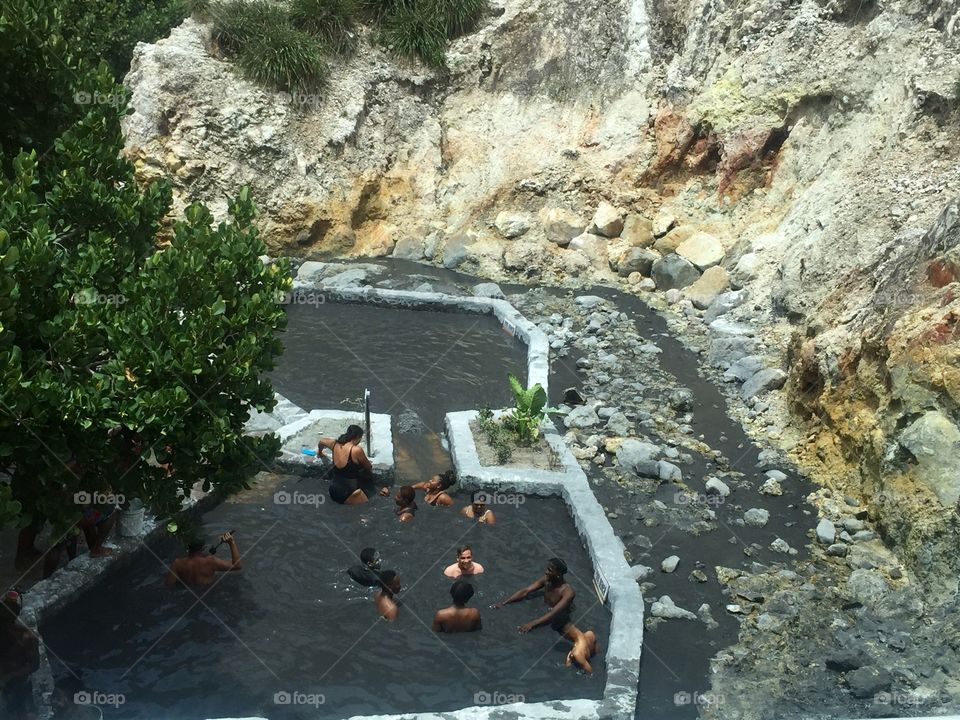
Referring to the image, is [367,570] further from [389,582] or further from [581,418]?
[581,418]

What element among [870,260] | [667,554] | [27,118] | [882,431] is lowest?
[667,554]

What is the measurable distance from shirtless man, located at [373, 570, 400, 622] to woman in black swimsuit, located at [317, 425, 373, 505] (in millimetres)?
1915

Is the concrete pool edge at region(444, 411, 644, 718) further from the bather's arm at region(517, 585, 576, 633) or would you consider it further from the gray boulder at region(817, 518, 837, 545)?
the gray boulder at region(817, 518, 837, 545)

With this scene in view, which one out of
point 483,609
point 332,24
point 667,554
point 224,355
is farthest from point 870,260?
point 332,24

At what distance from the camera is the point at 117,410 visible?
656 cm

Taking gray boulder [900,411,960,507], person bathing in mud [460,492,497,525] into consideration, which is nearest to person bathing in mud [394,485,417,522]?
person bathing in mud [460,492,497,525]

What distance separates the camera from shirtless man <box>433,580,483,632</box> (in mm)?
9008

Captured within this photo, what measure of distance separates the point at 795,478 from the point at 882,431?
1.38 meters

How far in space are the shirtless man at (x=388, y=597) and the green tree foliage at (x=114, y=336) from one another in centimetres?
198

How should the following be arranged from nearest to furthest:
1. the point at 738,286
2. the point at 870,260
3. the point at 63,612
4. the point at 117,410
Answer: the point at 117,410, the point at 63,612, the point at 870,260, the point at 738,286

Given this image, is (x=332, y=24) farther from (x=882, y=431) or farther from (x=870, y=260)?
(x=882, y=431)

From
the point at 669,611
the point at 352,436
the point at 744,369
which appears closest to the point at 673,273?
the point at 744,369

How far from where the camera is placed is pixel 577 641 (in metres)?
8.73

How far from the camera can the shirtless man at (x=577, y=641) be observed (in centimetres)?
858
